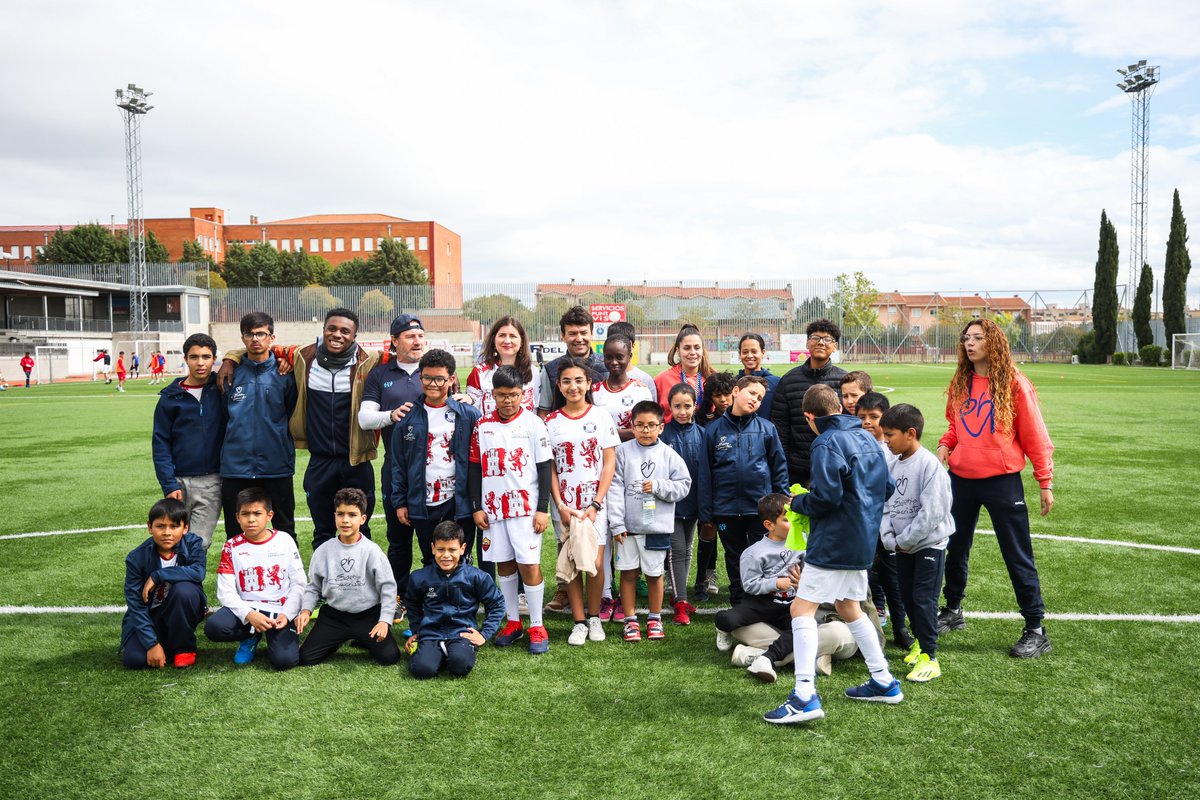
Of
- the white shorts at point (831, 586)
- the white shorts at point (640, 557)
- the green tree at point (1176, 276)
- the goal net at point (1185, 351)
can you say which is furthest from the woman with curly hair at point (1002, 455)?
the green tree at point (1176, 276)

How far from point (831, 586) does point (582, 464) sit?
1.82 m

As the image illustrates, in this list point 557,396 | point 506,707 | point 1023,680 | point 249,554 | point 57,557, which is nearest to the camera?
point 506,707

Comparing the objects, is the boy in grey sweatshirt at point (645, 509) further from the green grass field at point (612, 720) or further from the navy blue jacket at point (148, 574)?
the navy blue jacket at point (148, 574)

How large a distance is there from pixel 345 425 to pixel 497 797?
302cm

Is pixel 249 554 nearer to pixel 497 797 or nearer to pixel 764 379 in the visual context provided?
pixel 497 797

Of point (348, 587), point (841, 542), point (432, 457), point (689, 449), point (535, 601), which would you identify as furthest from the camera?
point (689, 449)

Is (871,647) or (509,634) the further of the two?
(509,634)

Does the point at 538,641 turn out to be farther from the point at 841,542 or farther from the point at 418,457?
the point at 841,542

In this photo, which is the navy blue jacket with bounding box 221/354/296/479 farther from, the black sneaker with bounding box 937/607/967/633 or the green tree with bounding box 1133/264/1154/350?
the green tree with bounding box 1133/264/1154/350

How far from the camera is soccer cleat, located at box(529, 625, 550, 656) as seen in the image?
4.77m

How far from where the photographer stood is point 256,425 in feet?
17.6

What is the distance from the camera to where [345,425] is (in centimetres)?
543

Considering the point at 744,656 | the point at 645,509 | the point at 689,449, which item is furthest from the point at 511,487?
the point at 744,656

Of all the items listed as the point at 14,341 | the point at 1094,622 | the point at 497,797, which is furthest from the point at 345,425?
the point at 14,341
